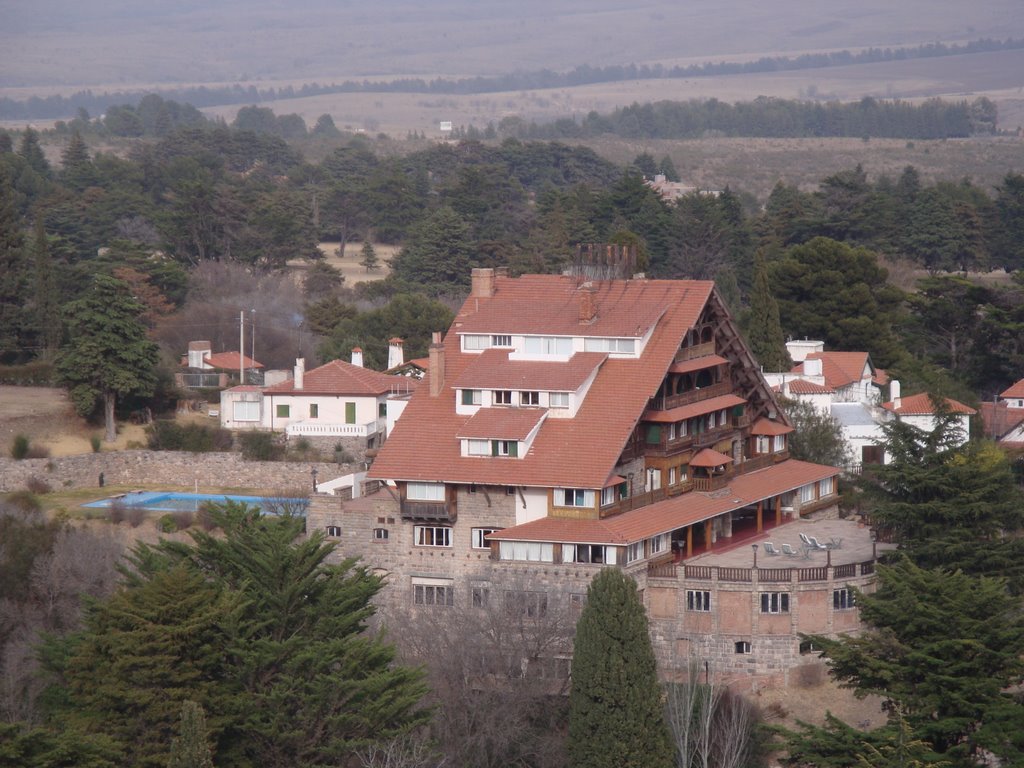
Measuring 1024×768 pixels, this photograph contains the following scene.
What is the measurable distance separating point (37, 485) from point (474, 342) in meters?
16.5

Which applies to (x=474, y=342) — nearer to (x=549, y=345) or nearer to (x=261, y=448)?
(x=549, y=345)

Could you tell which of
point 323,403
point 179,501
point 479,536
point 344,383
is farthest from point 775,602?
point 323,403

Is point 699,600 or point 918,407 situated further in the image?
point 918,407

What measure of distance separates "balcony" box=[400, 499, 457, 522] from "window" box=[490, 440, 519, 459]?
1.77 m

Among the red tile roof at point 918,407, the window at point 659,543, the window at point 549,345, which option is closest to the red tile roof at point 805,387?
the red tile roof at point 918,407

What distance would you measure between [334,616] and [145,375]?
93.8ft

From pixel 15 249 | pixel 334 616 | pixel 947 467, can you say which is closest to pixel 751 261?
pixel 15 249

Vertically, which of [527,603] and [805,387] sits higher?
[805,387]

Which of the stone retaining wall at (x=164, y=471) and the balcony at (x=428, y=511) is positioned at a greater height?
the balcony at (x=428, y=511)

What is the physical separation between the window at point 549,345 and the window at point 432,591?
23.5 feet

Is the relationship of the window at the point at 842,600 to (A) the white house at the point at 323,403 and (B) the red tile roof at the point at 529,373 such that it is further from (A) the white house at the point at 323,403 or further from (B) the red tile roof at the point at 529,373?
(A) the white house at the point at 323,403

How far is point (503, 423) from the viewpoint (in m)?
55.6

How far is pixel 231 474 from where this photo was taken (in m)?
68.4

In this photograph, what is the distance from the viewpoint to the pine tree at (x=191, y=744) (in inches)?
1510
